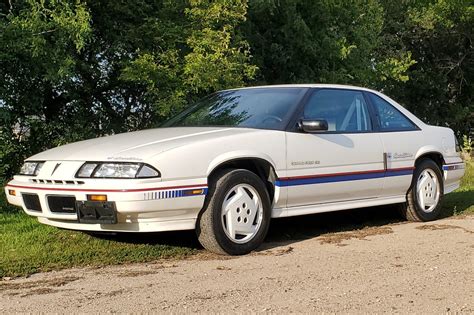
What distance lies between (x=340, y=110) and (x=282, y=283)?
2662 mm

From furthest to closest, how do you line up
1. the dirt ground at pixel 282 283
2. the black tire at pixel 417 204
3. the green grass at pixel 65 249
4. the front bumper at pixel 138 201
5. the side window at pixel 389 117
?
the black tire at pixel 417 204
the side window at pixel 389 117
the green grass at pixel 65 249
the front bumper at pixel 138 201
the dirt ground at pixel 282 283

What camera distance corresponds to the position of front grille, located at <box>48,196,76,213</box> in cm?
497

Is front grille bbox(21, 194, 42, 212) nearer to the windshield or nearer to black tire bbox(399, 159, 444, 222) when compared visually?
the windshield

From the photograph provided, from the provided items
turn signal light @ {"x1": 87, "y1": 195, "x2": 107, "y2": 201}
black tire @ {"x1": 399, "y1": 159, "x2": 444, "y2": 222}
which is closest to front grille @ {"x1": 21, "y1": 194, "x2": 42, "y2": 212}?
turn signal light @ {"x1": 87, "y1": 195, "x2": 107, "y2": 201}

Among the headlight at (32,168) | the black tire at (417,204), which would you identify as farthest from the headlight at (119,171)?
the black tire at (417,204)

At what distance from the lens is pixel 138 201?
4.78 metres

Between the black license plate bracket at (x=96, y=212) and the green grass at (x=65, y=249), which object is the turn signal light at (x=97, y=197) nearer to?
the black license plate bracket at (x=96, y=212)

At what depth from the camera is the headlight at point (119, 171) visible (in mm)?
4812

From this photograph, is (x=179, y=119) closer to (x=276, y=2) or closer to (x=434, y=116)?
(x=276, y=2)

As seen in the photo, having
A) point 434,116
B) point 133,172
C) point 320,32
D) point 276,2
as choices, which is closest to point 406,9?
point 434,116

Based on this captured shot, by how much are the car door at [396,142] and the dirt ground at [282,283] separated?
3.48 feet

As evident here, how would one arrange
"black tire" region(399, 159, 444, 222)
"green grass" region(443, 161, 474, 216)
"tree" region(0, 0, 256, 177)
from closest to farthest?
"black tire" region(399, 159, 444, 222) → "green grass" region(443, 161, 474, 216) → "tree" region(0, 0, 256, 177)

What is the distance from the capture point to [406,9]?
26.8m

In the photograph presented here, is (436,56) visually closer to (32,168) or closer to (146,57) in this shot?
(146,57)
